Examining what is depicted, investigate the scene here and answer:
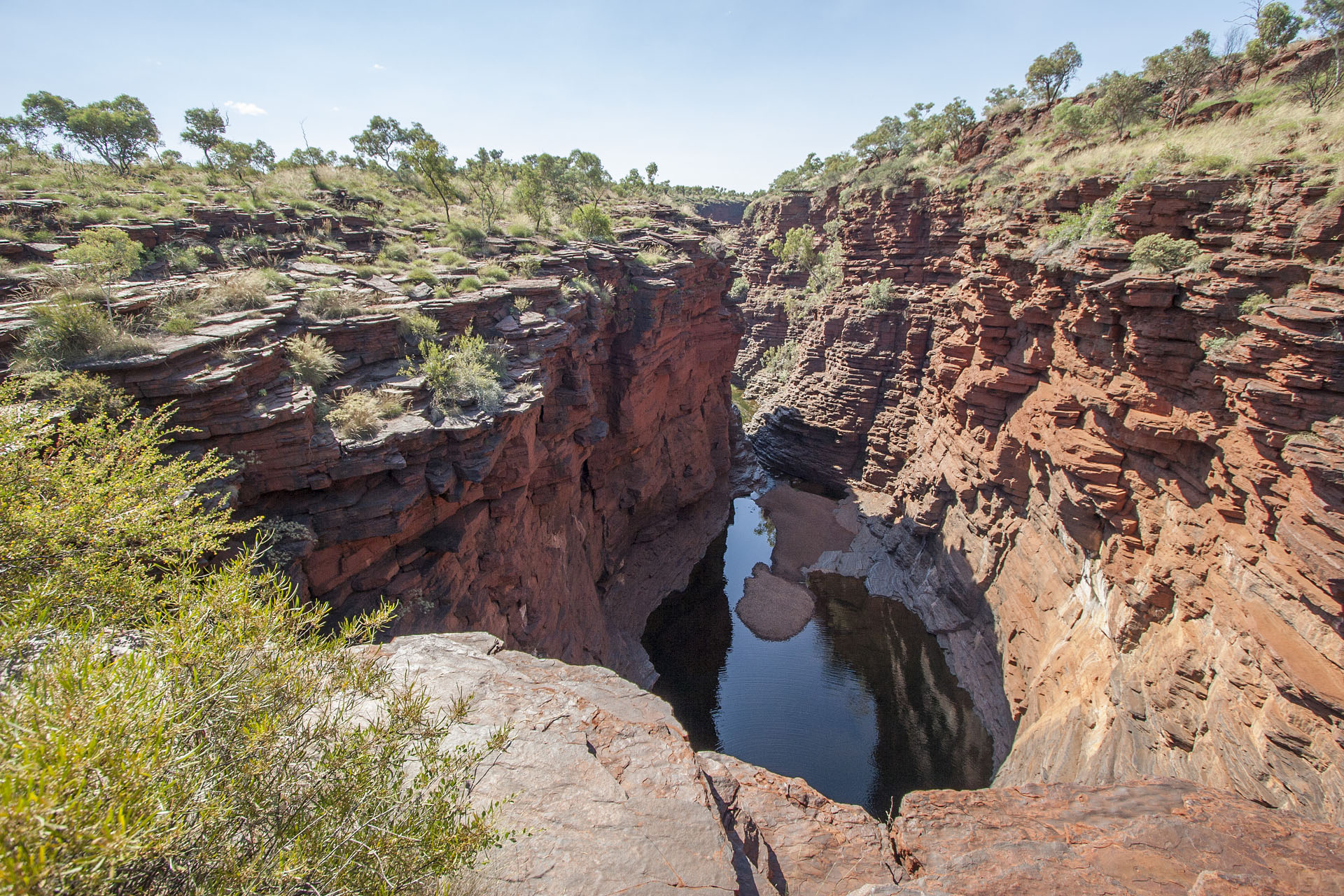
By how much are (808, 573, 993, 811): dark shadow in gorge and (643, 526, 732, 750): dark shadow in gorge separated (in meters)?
4.07

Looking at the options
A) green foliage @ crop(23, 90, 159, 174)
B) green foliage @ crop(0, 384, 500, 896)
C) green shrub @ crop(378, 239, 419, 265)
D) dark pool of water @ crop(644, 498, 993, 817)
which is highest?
green foliage @ crop(23, 90, 159, 174)

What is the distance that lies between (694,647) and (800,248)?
3541cm

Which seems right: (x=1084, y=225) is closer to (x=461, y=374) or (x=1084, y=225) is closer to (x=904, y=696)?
(x=904, y=696)

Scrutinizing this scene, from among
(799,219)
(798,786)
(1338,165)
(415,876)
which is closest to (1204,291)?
(1338,165)

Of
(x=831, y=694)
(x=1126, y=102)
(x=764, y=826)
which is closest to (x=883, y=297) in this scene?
(x=1126, y=102)

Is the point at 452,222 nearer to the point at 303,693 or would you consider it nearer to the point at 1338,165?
the point at 303,693

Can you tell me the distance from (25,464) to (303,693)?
3436 mm

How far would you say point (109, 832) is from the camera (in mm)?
2340

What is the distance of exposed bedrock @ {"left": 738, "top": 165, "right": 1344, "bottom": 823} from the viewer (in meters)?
9.03

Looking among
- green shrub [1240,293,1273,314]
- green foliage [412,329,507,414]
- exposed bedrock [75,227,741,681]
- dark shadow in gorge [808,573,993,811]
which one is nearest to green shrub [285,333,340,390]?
exposed bedrock [75,227,741,681]

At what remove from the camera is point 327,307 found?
1143 cm

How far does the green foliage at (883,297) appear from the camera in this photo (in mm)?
29172

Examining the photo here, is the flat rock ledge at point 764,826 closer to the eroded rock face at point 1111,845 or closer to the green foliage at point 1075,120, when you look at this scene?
the eroded rock face at point 1111,845

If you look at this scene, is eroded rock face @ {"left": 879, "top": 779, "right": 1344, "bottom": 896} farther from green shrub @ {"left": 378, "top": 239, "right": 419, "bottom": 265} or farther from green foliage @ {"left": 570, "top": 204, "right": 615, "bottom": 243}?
green foliage @ {"left": 570, "top": 204, "right": 615, "bottom": 243}
